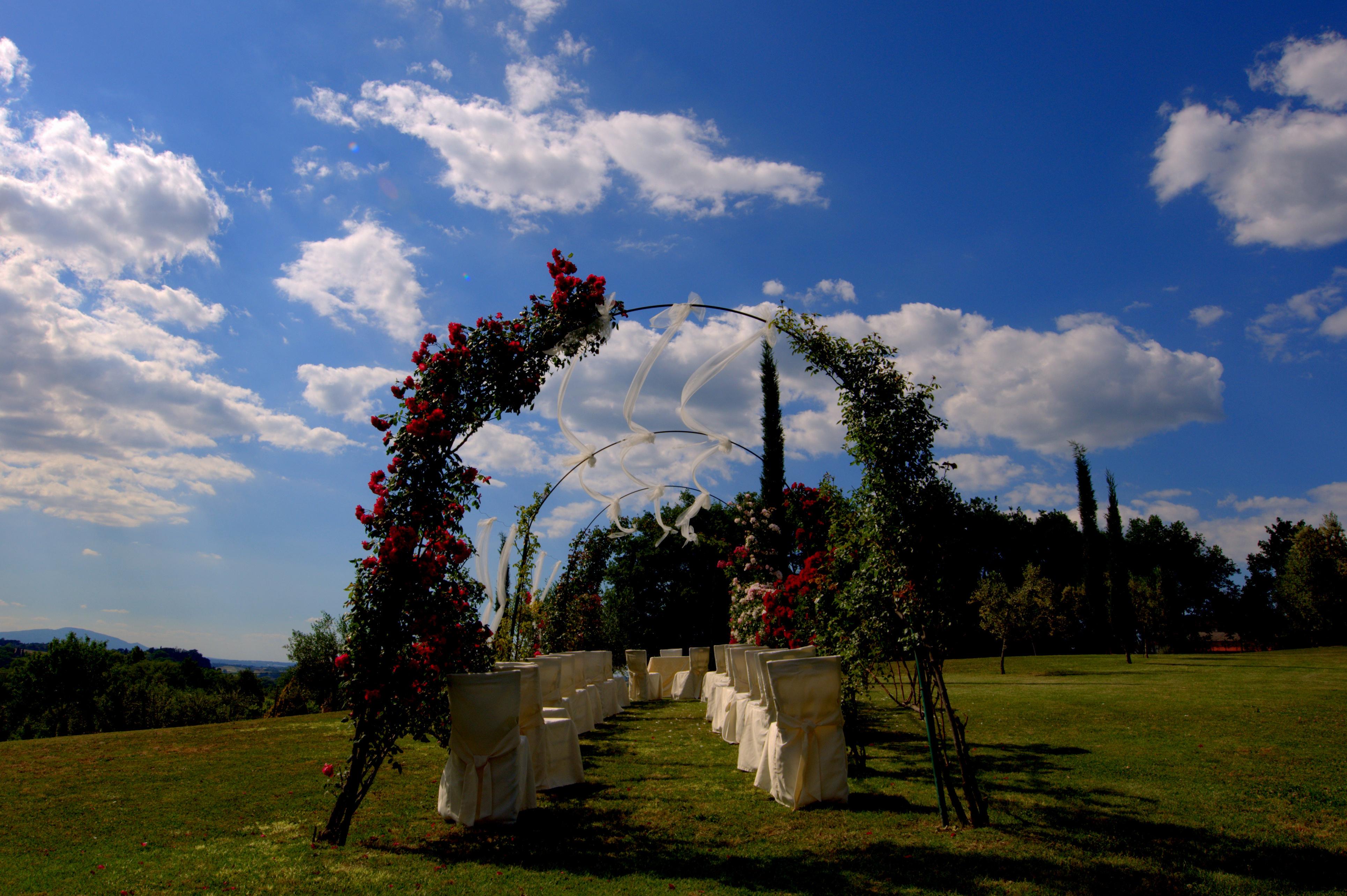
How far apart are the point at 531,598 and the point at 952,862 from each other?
10.7 m

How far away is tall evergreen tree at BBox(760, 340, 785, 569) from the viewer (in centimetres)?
2117

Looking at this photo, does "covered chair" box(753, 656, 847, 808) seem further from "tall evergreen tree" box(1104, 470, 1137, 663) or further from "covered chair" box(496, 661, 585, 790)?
"tall evergreen tree" box(1104, 470, 1137, 663)

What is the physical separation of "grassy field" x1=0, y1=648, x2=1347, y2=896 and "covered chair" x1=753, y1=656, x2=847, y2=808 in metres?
0.18

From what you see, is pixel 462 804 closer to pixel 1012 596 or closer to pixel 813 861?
pixel 813 861

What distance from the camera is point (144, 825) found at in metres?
4.75

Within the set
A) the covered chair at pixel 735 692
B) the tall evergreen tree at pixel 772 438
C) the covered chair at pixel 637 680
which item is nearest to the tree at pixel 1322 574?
the tall evergreen tree at pixel 772 438

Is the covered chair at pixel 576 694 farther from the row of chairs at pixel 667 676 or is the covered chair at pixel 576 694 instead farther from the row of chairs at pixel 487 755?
the row of chairs at pixel 667 676

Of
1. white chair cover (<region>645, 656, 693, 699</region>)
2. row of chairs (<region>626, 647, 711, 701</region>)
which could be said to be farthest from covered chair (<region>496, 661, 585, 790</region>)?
white chair cover (<region>645, 656, 693, 699</region>)

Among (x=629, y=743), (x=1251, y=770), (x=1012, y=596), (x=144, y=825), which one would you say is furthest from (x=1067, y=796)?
(x=1012, y=596)

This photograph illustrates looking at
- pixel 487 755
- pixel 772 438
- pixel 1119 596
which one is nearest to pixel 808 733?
pixel 487 755

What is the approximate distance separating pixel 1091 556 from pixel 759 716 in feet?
82.6

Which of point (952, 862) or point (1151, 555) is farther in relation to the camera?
point (1151, 555)

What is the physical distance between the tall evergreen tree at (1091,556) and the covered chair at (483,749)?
27.2m

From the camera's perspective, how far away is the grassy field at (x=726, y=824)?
138 inches
